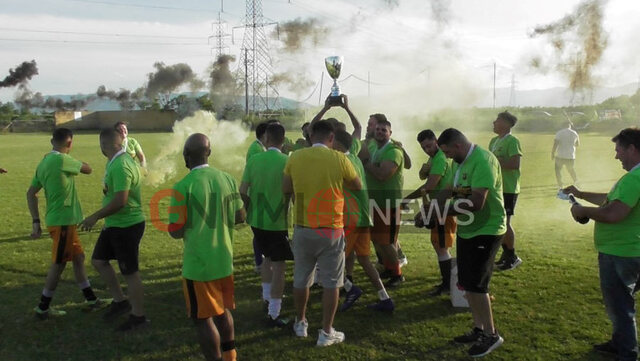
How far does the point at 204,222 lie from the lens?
3760 millimetres

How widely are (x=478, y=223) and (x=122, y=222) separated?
11.5ft

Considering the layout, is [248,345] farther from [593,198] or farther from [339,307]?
[593,198]

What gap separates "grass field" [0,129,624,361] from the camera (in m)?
4.45

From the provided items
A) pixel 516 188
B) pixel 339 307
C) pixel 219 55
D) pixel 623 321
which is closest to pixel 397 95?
pixel 516 188

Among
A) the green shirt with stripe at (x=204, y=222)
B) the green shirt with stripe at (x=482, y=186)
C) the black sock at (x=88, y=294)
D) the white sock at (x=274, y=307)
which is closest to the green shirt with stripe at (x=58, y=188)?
the black sock at (x=88, y=294)

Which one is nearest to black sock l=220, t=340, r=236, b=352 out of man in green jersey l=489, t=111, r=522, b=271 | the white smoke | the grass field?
the grass field

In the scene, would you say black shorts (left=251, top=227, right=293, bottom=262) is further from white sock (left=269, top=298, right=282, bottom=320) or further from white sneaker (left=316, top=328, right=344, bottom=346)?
white sneaker (left=316, top=328, right=344, bottom=346)

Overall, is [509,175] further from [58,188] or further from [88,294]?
[58,188]

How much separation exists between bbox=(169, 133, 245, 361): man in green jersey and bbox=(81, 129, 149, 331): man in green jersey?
123 centimetres

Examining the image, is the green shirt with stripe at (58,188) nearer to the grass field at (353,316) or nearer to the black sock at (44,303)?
the black sock at (44,303)

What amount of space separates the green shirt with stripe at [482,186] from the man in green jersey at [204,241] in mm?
2118

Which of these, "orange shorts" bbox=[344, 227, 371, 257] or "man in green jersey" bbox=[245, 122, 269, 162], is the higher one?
"man in green jersey" bbox=[245, 122, 269, 162]

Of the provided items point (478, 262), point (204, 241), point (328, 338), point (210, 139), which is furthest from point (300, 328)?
point (210, 139)

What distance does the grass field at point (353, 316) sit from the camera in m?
4.45
